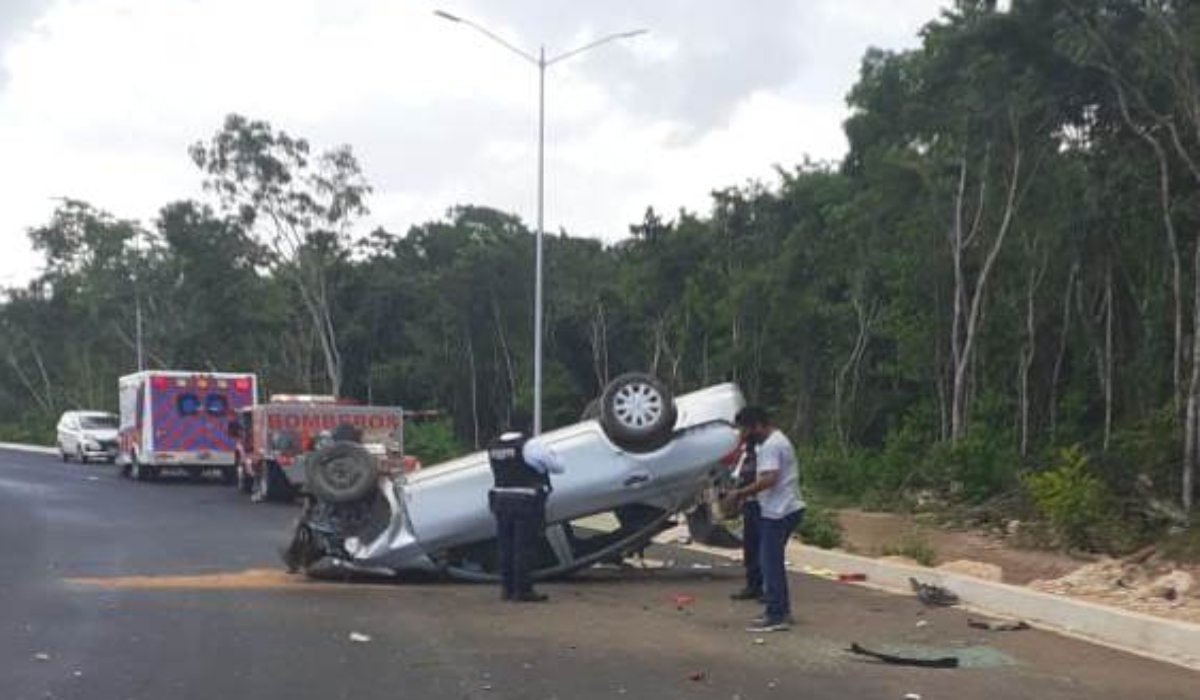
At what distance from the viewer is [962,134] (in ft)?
82.0

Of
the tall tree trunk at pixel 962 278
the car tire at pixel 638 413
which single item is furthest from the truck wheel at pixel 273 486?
the car tire at pixel 638 413

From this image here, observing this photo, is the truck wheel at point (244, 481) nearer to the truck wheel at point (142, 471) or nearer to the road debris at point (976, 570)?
the truck wheel at point (142, 471)

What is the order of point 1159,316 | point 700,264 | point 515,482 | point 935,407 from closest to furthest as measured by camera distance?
point 515,482 → point 1159,316 → point 935,407 → point 700,264

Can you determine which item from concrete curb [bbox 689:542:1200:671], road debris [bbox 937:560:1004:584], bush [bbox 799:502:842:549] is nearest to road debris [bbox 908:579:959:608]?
concrete curb [bbox 689:542:1200:671]

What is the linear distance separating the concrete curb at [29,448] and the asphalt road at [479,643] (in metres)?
42.8

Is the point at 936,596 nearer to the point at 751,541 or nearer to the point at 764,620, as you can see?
the point at 751,541

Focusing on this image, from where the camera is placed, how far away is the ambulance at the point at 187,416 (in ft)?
98.5

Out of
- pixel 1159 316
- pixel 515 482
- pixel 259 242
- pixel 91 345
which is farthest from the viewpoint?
pixel 91 345

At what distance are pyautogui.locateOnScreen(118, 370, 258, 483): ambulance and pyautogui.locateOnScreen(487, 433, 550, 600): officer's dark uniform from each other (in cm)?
1946

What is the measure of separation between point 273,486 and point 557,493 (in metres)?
13.8

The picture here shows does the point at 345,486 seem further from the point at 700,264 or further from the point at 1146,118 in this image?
the point at 700,264

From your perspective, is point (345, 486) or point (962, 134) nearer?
point (345, 486)

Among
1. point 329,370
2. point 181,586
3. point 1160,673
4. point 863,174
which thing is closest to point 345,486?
point 181,586

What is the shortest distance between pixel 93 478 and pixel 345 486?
21.7 meters
